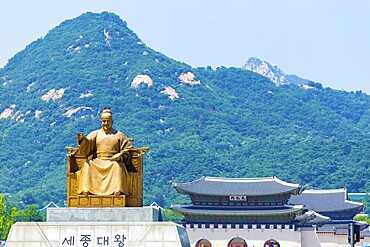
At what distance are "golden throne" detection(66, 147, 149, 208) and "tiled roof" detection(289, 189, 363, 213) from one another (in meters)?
49.4

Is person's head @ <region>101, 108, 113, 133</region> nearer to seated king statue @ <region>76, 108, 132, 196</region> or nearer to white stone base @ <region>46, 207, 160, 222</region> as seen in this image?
seated king statue @ <region>76, 108, 132, 196</region>

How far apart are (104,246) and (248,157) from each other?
457ft

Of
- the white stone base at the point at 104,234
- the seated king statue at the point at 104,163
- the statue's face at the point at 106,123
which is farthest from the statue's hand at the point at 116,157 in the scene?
the white stone base at the point at 104,234

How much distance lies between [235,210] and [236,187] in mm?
2089

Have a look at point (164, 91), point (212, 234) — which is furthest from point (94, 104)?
point (212, 234)

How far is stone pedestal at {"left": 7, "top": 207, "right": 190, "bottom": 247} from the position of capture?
1157 inches

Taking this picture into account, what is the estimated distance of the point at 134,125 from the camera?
591 ft

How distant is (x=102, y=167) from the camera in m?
30.2

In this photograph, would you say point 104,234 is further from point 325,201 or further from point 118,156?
point 325,201

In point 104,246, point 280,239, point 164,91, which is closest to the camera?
point 104,246

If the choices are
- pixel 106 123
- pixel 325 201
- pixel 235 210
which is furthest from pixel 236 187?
pixel 106 123

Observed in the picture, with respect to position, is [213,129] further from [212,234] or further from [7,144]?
[212,234]

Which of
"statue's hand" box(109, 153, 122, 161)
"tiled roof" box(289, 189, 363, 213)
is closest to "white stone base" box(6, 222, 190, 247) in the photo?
"statue's hand" box(109, 153, 122, 161)

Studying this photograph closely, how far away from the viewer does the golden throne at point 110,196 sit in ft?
98.3
